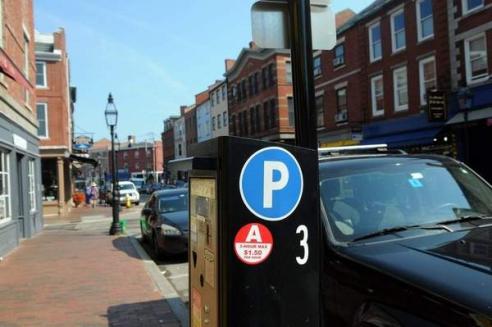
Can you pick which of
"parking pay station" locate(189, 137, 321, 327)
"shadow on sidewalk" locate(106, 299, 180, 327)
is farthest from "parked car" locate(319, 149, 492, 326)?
"shadow on sidewalk" locate(106, 299, 180, 327)

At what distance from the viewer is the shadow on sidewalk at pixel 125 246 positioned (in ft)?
40.0

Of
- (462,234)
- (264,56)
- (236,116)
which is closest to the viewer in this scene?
(462,234)

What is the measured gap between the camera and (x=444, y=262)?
270cm

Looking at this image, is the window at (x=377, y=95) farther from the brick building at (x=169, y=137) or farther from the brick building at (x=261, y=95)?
the brick building at (x=169, y=137)

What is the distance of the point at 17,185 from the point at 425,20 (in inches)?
716

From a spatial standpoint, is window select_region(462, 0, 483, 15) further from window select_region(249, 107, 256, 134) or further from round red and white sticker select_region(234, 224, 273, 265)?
window select_region(249, 107, 256, 134)

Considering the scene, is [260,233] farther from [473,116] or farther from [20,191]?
[473,116]

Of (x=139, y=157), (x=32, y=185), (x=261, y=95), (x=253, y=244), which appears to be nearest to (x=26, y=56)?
(x=32, y=185)

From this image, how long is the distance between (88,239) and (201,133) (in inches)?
2023

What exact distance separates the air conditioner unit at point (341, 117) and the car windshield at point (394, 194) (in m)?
27.0

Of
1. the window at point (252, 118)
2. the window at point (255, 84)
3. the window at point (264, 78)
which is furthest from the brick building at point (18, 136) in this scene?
the window at point (252, 118)

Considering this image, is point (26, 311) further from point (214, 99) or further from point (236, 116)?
point (214, 99)

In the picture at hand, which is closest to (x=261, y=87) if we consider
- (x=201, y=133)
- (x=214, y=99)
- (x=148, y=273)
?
(x=214, y=99)

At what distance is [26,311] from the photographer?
6863mm
